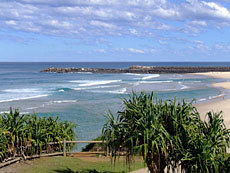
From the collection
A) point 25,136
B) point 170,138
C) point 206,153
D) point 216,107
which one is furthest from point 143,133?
point 216,107

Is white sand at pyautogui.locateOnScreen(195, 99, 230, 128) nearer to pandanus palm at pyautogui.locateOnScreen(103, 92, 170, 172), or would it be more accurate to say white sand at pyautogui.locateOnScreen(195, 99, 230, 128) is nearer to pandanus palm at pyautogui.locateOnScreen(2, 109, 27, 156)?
pandanus palm at pyautogui.locateOnScreen(2, 109, 27, 156)

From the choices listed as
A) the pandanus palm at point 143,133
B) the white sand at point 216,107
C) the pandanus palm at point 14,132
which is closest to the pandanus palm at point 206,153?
the pandanus palm at point 143,133

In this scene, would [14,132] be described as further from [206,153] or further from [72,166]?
[206,153]

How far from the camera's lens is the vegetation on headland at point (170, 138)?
934cm

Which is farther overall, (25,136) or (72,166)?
(25,136)

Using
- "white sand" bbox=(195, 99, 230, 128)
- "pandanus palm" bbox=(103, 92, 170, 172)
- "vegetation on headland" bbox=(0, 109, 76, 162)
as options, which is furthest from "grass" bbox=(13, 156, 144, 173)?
"white sand" bbox=(195, 99, 230, 128)

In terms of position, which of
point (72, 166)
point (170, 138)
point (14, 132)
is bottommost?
point (72, 166)

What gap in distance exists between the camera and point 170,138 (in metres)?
10.0

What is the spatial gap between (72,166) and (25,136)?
248cm

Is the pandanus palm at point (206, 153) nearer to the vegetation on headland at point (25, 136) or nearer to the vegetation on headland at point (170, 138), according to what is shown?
the vegetation on headland at point (170, 138)

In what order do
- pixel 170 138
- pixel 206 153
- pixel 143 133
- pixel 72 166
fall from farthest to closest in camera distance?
pixel 72 166 → pixel 170 138 → pixel 143 133 → pixel 206 153

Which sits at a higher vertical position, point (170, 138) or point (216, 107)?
point (170, 138)

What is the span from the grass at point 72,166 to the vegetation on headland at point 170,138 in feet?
12.6

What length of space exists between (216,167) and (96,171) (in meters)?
6.05
